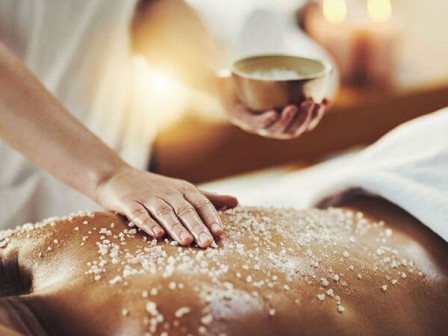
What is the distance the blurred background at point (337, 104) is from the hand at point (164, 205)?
1205 millimetres

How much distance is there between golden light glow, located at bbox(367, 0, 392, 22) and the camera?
295cm

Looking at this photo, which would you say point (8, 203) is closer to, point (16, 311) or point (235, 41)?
point (16, 311)

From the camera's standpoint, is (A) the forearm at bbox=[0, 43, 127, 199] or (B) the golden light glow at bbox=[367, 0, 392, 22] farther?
(B) the golden light glow at bbox=[367, 0, 392, 22]

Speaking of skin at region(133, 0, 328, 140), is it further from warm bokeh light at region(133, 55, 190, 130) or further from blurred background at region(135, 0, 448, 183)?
blurred background at region(135, 0, 448, 183)

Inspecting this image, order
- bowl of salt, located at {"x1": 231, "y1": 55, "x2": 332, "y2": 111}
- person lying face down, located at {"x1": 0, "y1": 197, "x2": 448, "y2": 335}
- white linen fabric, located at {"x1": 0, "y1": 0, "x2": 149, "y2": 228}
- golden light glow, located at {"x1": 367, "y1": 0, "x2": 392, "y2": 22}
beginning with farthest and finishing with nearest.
→ golden light glow, located at {"x1": 367, "y1": 0, "x2": 392, "y2": 22} → white linen fabric, located at {"x1": 0, "y1": 0, "x2": 149, "y2": 228} → bowl of salt, located at {"x1": 231, "y1": 55, "x2": 332, "y2": 111} → person lying face down, located at {"x1": 0, "y1": 197, "x2": 448, "y2": 335}

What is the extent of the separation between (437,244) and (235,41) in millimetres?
1546

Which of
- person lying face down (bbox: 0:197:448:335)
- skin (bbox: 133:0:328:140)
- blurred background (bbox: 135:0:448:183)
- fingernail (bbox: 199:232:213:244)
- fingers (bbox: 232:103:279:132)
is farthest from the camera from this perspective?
blurred background (bbox: 135:0:448:183)

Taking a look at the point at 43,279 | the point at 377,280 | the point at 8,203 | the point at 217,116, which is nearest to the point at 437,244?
the point at 377,280

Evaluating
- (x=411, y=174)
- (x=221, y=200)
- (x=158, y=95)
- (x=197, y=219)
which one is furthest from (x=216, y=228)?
(x=158, y=95)

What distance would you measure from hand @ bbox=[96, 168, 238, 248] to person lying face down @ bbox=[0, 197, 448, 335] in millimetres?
25

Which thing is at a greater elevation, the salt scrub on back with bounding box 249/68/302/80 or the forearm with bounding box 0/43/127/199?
the salt scrub on back with bounding box 249/68/302/80

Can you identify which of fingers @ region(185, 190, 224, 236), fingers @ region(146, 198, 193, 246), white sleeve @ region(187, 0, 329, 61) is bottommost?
white sleeve @ region(187, 0, 329, 61)

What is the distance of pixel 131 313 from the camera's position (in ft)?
2.91

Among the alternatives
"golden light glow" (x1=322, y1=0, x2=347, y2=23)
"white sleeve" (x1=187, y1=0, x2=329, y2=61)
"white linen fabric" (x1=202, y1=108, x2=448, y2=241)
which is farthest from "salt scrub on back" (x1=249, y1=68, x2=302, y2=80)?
"golden light glow" (x1=322, y1=0, x2=347, y2=23)
